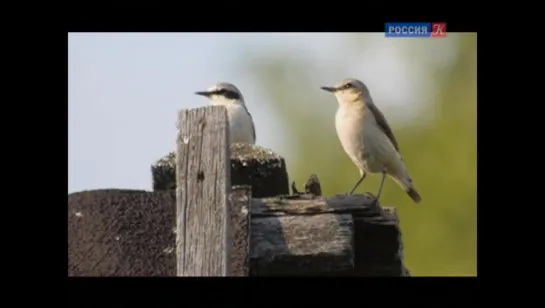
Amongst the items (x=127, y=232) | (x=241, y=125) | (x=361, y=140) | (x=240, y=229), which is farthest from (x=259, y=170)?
(x=241, y=125)

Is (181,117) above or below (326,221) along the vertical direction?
above

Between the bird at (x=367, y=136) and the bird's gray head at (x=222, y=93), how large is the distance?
525 millimetres

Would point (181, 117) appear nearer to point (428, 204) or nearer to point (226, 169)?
point (226, 169)

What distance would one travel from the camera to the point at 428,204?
8180mm

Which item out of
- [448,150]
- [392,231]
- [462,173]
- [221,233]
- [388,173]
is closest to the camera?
[221,233]

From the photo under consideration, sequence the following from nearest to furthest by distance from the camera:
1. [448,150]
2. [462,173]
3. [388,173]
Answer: [388,173] → [462,173] → [448,150]

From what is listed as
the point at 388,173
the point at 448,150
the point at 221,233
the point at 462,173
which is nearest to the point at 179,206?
the point at 221,233

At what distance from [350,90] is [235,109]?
3.83 ft

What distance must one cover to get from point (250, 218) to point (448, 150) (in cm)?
564

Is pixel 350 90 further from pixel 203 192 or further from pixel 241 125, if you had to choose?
pixel 203 192

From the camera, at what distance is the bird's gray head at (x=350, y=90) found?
5.43 meters

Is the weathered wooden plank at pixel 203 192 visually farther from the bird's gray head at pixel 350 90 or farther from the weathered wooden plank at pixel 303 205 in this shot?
the bird's gray head at pixel 350 90

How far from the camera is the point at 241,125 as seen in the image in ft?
21.1

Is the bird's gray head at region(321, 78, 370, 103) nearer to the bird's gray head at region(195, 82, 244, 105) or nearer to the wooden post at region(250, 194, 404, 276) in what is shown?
the bird's gray head at region(195, 82, 244, 105)
